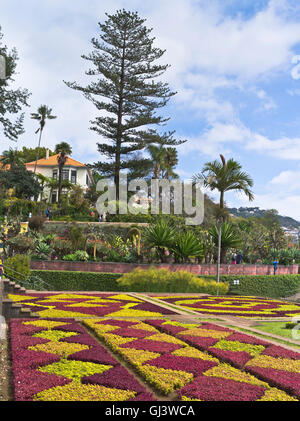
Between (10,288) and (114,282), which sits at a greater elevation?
(10,288)

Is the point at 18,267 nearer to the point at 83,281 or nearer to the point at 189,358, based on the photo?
the point at 83,281

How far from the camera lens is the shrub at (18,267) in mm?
17773

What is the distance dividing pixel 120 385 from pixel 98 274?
1483cm

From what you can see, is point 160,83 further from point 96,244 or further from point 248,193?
point 96,244

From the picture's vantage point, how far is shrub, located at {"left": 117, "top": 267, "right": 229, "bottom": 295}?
19.2 meters

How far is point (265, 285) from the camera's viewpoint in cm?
2422

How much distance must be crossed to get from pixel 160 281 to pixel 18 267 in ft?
20.6

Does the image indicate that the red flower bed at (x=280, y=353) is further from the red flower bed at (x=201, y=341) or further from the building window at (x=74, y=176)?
the building window at (x=74, y=176)

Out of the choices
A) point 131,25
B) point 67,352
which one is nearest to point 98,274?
point 67,352

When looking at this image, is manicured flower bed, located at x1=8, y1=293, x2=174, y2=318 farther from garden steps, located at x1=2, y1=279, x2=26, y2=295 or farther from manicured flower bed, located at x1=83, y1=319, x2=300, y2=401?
manicured flower bed, located at x1=83, y1=319, x2=300, y2=401

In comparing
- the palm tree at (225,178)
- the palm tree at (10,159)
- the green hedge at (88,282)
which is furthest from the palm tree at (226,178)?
the palm tree at (10,159)

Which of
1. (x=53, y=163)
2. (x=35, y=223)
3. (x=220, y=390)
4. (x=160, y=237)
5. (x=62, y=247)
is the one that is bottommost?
(x=220, y=390)

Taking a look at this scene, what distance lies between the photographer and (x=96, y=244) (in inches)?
931

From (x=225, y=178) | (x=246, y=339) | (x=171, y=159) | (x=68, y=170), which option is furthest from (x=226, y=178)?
(x=68, y=170)
